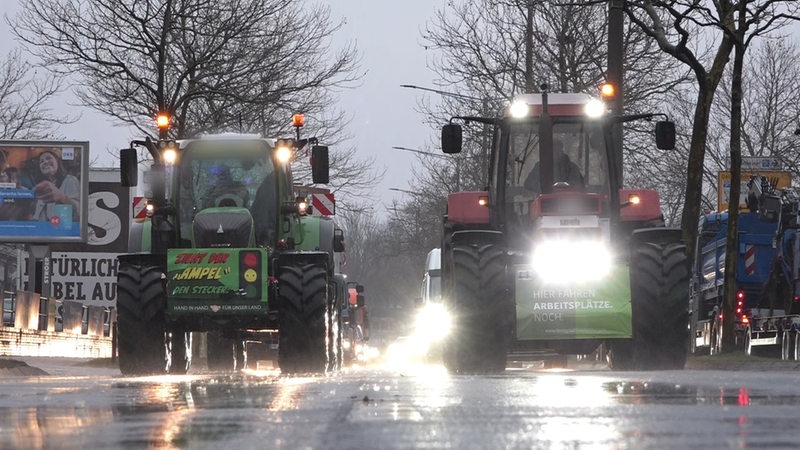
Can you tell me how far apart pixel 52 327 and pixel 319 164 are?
18.7m

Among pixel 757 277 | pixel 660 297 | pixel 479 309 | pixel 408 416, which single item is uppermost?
pixel 757 277

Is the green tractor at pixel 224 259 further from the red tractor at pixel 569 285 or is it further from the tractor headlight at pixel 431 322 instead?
the tractor headlight at pixel 431 322

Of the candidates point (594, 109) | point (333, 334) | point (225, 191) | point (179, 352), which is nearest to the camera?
point (594, 109)

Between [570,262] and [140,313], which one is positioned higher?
[570,262]

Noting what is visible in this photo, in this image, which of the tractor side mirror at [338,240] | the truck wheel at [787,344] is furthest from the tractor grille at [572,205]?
the truck wheel at [787,344]

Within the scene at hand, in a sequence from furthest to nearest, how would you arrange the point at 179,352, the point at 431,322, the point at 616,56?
the point at 431,322 → the point at 616,56 → the point at 179,352

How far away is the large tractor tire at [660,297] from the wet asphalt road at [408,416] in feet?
18.8

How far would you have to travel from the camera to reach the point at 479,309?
16609mm

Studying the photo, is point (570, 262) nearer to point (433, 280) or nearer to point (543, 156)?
point (543, 156)

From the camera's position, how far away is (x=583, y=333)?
16.3 metres

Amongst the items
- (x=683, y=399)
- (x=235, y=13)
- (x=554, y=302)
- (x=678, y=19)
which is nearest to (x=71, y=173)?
(x=235, y=13)

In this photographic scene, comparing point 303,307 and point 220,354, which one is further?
point 220,354

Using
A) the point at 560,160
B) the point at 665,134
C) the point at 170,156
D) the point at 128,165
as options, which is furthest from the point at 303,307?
the point at 665,134

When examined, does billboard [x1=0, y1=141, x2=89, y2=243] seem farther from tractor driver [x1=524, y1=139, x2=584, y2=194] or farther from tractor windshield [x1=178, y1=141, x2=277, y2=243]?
tractor driver [x1=524, y1=139, x2=584, y2=194]
